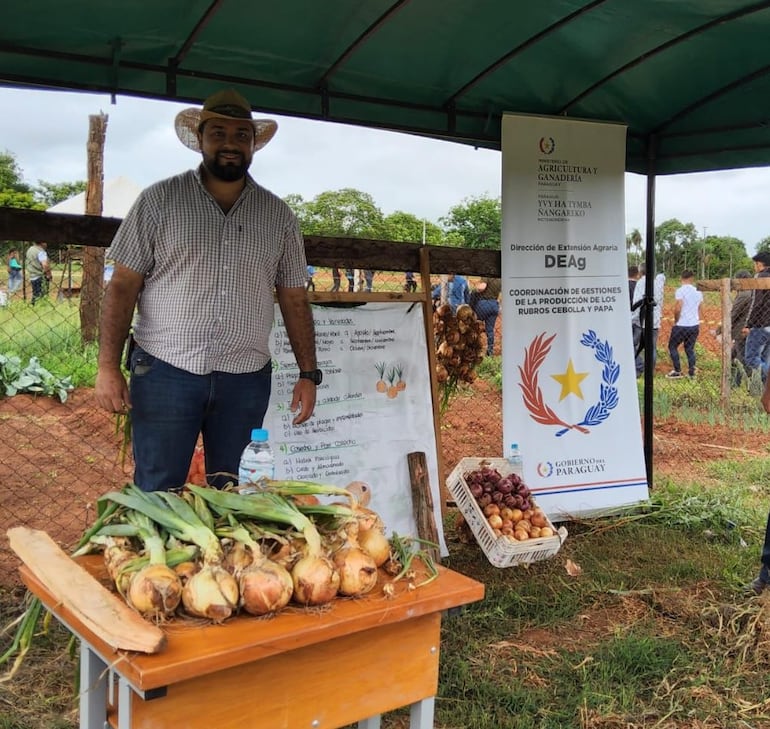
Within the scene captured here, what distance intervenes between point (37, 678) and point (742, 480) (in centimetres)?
601

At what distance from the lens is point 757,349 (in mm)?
10234

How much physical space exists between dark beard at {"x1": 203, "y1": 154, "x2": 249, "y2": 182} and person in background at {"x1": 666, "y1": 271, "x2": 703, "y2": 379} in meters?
9.97

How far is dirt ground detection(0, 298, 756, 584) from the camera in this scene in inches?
215

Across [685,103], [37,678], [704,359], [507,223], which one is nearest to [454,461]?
[507,223]

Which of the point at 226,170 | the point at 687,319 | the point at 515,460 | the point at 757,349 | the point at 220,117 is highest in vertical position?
the point at 220,117

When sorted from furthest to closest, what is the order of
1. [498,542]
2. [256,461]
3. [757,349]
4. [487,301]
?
[757,349] < [487,301] < [498,542] < [256,461]

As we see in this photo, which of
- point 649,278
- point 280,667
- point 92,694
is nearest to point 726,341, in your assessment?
point 649,278

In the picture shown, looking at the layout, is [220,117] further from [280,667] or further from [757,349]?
[757,349]

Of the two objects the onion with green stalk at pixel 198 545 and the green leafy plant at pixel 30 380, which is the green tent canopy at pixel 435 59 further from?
the green leafy plant at pixel 30 380

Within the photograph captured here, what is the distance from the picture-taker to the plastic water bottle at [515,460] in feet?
15.9

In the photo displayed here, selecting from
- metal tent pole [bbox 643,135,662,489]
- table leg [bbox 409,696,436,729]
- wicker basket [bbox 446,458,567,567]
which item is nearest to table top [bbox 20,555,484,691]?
table leg [bbox 409,696,436,729]

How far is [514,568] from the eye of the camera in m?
4.69

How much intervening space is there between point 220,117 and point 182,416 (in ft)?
3.78

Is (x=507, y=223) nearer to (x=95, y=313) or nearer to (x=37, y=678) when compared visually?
(x=37, y=678)
